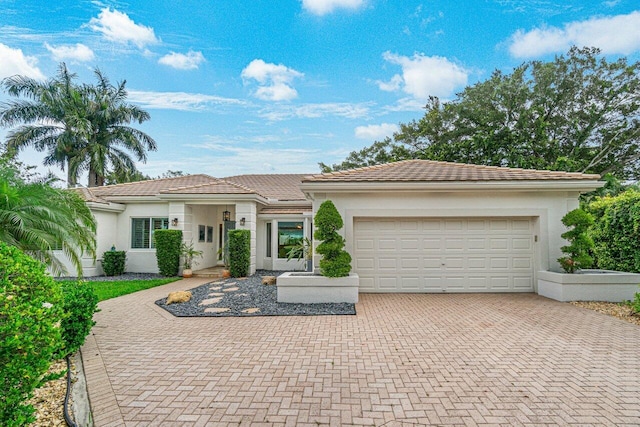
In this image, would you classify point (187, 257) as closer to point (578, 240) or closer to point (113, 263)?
point (113, 263)

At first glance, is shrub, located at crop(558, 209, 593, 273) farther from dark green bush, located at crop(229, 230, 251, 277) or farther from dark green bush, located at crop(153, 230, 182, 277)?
dark green bush, located at crop(153, 230, 182, 277)

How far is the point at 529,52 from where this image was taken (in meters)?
20.6

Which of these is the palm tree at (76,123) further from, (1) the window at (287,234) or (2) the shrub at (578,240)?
(2) the shrub at (578,240)

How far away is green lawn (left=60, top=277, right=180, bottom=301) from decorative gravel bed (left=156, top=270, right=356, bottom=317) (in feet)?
6.29

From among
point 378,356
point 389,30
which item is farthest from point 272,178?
point 378,356

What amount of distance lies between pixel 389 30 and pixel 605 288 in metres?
13.2

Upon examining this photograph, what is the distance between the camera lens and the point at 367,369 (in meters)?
4.39

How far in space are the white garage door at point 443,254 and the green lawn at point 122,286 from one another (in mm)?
7242

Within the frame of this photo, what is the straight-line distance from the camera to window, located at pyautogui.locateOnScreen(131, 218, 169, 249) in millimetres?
14742

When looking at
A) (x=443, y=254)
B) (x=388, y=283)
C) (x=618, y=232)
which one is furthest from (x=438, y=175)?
(x=618, y=232)

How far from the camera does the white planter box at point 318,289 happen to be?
8.33 metres

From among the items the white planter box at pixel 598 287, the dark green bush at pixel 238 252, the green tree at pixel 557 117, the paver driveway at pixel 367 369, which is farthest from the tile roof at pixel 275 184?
the white planter box at pixel 598 287

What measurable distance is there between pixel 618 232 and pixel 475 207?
4.63 metres

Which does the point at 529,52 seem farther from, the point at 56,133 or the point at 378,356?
the point at 56,133
